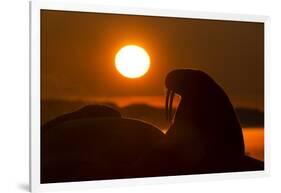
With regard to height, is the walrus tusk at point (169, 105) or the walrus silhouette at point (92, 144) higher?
the walrus tusk at point (169, 105)

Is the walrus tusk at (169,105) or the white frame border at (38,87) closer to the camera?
the white frame border at (38,87)

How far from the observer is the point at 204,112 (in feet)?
14.1

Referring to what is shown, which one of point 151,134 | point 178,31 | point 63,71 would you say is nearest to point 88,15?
point 63,71

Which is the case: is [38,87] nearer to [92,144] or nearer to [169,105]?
[92,144]

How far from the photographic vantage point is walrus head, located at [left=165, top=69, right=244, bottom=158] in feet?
13.8

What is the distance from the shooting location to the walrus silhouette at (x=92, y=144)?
3832mm

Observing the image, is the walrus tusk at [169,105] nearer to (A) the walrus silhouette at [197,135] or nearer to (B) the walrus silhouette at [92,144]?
(A) the walrus silhouette at [197,135]

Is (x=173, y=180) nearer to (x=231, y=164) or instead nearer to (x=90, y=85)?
(x=231, y=164)

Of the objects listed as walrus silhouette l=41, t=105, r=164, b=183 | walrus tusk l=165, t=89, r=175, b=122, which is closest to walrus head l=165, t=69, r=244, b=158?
walrus tusk l=165, t=89, r=175, b=122

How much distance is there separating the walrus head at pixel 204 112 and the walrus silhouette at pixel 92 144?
274mm

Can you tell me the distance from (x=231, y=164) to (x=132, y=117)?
0.97 meters

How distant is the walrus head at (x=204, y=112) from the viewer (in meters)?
4.20

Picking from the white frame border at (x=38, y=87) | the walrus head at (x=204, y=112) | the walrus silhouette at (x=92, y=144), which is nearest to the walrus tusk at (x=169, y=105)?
the walrus head at (x=204, y=112)

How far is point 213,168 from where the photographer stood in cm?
433
